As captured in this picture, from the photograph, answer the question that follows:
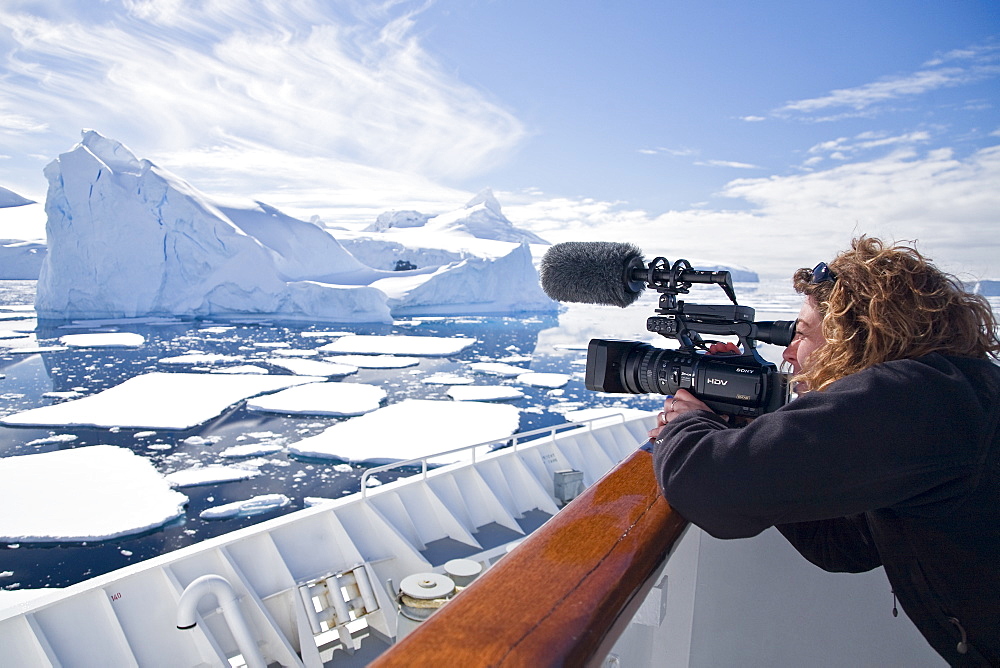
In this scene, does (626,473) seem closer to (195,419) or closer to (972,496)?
(972,496)

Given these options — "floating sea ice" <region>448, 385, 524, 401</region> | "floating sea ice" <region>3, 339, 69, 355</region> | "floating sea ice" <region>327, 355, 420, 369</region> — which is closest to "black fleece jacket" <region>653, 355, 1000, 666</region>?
"floating sea ice" <region>448, 385, 524, 401</region>

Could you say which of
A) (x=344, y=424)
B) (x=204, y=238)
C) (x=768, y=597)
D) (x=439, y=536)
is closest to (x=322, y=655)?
(x=439, y=536)

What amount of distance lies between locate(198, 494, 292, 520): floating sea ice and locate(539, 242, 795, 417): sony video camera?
17.8 ft

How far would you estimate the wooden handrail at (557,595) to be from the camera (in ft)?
1.32

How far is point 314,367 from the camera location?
13.1m

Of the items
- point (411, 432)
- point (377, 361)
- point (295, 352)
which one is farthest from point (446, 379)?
point (295, 352)

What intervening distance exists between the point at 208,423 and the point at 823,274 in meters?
9.30

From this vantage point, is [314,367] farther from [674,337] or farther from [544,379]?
[674,337]

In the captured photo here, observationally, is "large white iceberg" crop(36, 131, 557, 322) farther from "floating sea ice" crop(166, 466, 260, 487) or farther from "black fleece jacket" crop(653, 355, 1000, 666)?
"black fleece jacket" crop(653, 355, 1000, 666)

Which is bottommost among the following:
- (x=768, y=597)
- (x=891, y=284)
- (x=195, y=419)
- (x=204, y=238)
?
(x=195, y=419)

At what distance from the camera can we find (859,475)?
518mm

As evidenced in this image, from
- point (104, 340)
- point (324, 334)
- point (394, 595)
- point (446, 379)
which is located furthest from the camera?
point (324, 334)

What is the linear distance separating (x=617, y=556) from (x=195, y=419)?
368 inches

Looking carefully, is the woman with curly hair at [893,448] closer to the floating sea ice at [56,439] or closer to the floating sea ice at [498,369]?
the floating sea ice at [56,439]
